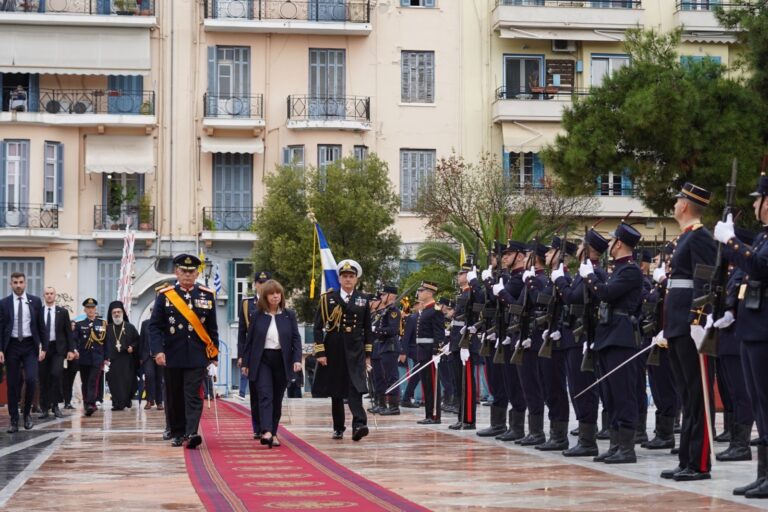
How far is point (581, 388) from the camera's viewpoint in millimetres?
14898

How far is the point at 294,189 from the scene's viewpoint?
133 ft

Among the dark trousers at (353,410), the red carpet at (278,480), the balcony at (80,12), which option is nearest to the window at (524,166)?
the balcony at (80,12)

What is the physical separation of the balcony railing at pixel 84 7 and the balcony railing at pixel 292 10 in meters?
1.93

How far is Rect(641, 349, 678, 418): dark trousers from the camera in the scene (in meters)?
16.2

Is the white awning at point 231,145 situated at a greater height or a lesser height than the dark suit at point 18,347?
greater

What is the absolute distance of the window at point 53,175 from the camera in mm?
43281

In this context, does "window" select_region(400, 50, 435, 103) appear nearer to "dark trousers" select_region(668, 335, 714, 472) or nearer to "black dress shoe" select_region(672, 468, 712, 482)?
"dark trousers" select_region(668, 335, 714, 472)

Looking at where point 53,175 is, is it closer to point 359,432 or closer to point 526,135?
point 526,135

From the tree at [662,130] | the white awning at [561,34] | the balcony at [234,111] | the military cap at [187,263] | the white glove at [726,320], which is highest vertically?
the white awning at [561,34]

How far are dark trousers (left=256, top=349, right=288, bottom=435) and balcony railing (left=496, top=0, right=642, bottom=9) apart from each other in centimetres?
2977

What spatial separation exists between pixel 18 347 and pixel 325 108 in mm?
25548

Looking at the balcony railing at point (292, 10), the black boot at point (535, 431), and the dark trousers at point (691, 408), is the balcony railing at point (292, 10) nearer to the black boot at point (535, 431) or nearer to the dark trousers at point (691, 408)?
the black boot at point (535, 431)

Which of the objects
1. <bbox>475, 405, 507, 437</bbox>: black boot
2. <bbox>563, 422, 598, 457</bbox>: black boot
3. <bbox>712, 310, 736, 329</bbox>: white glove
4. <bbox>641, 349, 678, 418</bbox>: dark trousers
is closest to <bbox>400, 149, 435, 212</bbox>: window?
<bbox>475, 405, 507, 437</bbox>: black boot

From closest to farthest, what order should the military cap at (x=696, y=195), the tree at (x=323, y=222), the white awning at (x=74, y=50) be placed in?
the military cap at (x=696, y=195)
the tree at (x=323, y=222)
the white awning at (x=74, y=50)
